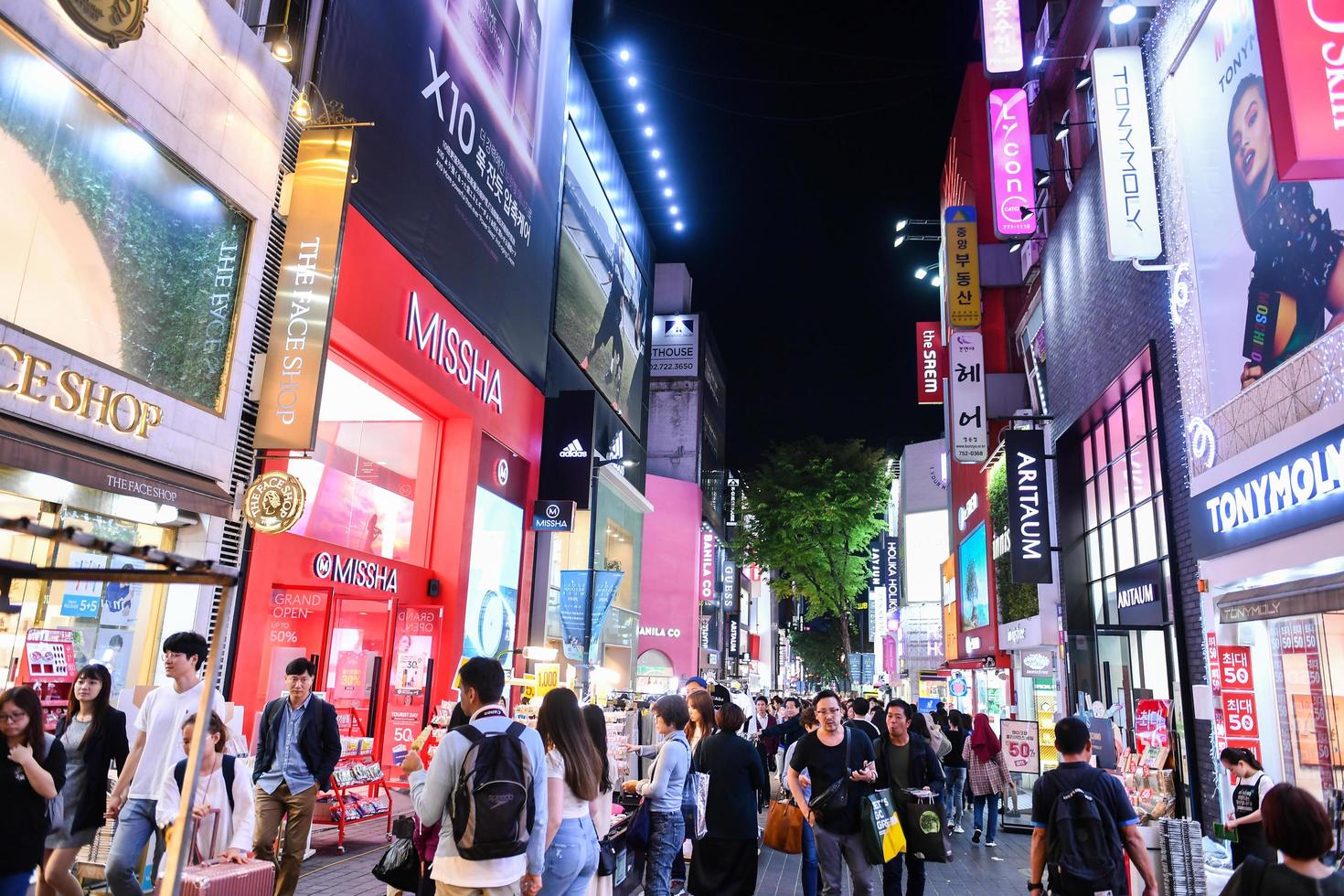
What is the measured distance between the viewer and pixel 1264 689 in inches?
352

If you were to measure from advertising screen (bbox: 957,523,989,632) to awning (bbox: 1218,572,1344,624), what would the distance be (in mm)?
15048

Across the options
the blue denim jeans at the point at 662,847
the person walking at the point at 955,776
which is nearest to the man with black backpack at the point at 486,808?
the blue denim jeans at the point at 662,847

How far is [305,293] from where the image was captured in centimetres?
979

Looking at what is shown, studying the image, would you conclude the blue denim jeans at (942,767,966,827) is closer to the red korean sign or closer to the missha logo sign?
the missha logo sign

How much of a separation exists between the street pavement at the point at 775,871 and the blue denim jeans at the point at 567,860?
9.92 feet

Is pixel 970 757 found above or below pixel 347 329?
below

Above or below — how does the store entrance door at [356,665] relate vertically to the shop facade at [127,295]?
below

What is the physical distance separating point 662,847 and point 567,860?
1796mm

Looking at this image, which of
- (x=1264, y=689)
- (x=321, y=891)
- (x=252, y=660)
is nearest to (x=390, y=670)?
(x=252, y=660)

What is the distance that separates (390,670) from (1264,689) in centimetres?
1097

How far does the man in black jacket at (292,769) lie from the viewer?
253 inches

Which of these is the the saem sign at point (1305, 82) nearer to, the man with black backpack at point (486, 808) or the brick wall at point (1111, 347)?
the brick wall at point (1111, 347)

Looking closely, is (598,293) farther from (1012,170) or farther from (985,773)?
(985,773)

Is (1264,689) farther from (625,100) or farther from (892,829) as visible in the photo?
(625,100)
